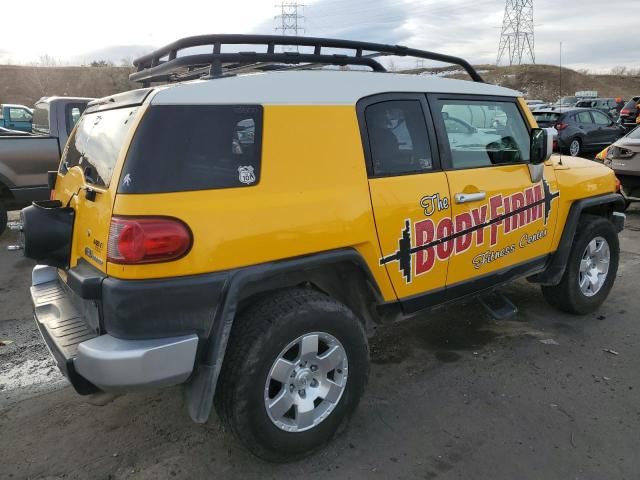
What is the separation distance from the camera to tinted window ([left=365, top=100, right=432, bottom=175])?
2881mm

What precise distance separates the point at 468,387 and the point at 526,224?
1.24 m

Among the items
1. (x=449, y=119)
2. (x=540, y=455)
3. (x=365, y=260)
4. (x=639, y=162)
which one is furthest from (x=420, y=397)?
(x=639, y=162)

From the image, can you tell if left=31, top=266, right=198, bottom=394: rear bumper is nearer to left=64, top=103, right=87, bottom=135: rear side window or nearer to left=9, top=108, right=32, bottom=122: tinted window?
left=64, top=103, right=87, bottom=135: rear side window

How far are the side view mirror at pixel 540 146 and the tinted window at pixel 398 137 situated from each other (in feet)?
3.36

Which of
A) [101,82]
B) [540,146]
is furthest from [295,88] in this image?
[101,82]

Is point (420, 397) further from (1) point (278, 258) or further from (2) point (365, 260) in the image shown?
(1) point (278, 258)

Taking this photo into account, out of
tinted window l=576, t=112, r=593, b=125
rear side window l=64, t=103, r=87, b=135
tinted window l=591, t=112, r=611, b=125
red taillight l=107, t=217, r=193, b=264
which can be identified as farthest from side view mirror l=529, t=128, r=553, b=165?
tinted window l=591, t=112, r=611, b=125

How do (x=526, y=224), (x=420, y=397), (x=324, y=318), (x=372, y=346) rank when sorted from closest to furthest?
(x=324, y=318)
(x=420, y=397)
(x=526, y=224)
(x=372, y=346)

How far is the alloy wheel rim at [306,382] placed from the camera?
8.27 feet

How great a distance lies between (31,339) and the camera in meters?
4.23

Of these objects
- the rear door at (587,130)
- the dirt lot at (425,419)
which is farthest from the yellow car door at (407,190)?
the rear door at (587,130)

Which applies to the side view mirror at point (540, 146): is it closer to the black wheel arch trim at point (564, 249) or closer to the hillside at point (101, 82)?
the black wheel arch trim at point (564, 249)

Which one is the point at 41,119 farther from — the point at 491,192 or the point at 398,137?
the point at 491,192

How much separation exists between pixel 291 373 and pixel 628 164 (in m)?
8.00
